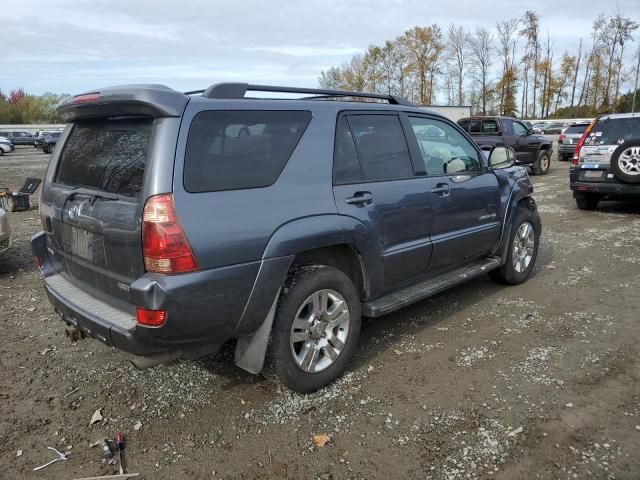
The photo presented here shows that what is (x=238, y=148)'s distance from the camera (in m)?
2.76

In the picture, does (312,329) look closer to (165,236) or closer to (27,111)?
(165,236)

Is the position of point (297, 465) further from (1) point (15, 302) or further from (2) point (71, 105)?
(1) point (15, 302)

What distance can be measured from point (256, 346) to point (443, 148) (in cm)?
249

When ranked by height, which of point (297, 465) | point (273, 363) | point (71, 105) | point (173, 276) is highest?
point (71, 105)

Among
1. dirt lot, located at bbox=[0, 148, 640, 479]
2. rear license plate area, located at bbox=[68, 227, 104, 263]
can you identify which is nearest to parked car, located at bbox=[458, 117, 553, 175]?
dirt lot, located at bbox=[0, 148, 640, 479]

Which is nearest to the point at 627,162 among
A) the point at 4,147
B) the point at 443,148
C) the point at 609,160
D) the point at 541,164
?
the point at 609,160

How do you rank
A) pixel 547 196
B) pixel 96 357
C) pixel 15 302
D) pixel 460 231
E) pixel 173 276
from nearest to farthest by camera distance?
pixel 173 276, pixel 96 357, pixel 460 231, pixel 15 302, pixel 547 196

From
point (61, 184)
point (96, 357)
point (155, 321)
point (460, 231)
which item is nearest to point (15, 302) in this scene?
point (96, 357)

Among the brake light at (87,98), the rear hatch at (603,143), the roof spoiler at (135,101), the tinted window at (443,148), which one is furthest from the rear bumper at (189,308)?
the rear hatch at (603,143)

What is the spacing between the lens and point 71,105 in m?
3.03

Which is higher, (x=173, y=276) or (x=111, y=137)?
(x=111, y=137)

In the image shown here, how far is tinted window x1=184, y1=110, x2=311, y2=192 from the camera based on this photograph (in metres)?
2.58

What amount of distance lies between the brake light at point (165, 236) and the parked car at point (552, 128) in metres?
50.8

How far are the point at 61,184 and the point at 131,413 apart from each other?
158 centimetres
